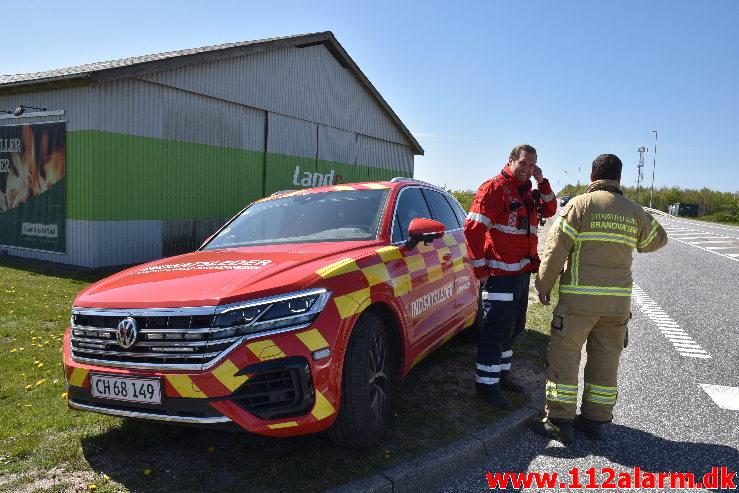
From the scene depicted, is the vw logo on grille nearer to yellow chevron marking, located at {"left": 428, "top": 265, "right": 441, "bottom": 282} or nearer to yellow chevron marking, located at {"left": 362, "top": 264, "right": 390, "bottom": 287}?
yellow chevron marking, located at {"left": 362, "top": 264, "right": 390, "bottom": 287}

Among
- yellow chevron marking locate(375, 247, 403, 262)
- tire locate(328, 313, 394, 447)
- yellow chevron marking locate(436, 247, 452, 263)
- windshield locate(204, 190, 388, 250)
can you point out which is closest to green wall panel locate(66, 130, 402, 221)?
windshield locate(204, 190, 388, 250)

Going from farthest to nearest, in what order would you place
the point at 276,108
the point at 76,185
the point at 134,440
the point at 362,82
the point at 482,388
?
1. the point at 362,82
2. the point at 276,108
3. the point at 76,185
4. the point at 482,388
5. the point at 134,440

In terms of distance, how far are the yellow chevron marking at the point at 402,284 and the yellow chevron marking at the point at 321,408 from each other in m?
1.01

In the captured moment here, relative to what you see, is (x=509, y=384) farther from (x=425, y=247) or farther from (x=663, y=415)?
(x=425, y=247)

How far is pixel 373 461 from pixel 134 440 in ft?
5.00

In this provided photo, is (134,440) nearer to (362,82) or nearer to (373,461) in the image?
(373,461)

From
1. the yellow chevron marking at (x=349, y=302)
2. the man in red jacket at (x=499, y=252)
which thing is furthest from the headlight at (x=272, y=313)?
the man in red jacket at (x=499, y=252)

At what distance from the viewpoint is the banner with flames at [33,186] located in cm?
1171

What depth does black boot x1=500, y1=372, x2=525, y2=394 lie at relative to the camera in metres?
4.52

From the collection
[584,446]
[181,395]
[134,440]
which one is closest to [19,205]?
[134,440]

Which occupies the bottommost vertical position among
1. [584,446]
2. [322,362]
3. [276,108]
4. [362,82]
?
[584,446]

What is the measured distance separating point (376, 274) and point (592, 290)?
1503 millimetres

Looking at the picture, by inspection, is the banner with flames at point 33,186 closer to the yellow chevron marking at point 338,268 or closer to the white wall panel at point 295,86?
the white wall panel at point 295,86

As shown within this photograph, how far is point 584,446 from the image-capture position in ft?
12.2
